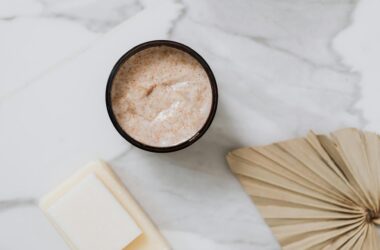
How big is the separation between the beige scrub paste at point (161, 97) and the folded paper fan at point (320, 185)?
0.37 ft

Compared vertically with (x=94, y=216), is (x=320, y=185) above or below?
below

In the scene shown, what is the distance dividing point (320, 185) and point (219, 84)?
21 centimetres

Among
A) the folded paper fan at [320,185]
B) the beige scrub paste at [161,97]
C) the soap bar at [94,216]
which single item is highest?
the beige scrub paste at [161,97]

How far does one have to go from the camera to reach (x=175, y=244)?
946mm

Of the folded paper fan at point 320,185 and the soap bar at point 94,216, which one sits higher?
the soap bar at point 94,216

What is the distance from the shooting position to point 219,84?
3.08 ft

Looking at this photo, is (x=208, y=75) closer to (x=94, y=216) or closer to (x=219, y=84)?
(x=219, y=84)

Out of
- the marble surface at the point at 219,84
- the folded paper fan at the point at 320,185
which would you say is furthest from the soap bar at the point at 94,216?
the folded paper fan at the point at 320,185

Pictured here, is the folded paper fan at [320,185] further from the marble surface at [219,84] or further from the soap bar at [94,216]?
the soap bar at [94,216]

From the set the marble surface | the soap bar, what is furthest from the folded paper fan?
the soap bar

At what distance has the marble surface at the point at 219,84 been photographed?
0.94 metres

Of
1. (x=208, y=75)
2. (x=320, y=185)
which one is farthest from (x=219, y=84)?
(x=320, y=185)

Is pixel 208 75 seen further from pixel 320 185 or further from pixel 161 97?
pixel 320 185

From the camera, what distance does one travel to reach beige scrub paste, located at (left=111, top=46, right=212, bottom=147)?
34.1 inches
